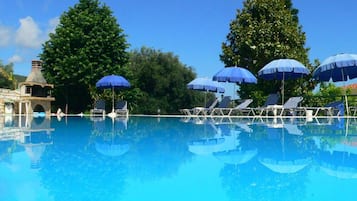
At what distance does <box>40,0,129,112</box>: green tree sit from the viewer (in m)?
20.5

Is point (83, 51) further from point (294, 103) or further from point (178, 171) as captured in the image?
point (178, 171)

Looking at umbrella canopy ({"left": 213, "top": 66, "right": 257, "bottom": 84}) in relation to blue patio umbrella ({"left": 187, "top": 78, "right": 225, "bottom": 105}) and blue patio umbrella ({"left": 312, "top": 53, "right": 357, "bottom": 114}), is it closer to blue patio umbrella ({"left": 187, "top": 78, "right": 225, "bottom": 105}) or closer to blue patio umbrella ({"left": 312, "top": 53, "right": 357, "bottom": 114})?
blue patio umbrella ({"left": 187, "top": 78, "right": 225, "bottom": 105})

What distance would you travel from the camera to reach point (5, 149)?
5730 millimetres

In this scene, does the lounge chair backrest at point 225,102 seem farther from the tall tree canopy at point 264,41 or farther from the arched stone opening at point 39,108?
the arched stone opening at point 39,108

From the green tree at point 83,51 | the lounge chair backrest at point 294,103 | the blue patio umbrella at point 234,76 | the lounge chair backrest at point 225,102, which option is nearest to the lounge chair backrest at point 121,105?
the green tree at point 83,51

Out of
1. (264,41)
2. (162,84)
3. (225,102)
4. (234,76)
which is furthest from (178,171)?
(162,84)

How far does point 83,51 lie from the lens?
805 inches

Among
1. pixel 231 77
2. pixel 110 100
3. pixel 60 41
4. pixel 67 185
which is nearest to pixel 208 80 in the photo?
pixel 231 77

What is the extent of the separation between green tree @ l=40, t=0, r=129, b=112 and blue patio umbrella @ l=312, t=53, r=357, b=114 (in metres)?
10.7

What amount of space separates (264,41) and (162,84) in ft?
27.4

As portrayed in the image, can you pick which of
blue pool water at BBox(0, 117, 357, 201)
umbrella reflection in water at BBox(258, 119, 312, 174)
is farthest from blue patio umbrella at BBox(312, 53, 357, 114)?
umbrella reflection in water at BBox(258, 119, 312, 174)

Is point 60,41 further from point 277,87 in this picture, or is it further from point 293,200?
point 293,200

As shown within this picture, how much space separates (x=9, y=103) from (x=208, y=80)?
12911 mm

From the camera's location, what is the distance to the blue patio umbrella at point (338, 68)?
13.8 meters
